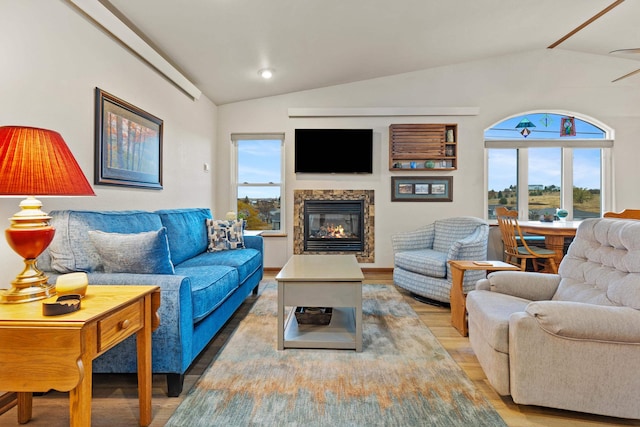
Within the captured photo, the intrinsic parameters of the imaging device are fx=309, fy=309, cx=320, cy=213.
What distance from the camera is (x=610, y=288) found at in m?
1.60

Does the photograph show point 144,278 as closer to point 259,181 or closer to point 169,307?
point 169,307

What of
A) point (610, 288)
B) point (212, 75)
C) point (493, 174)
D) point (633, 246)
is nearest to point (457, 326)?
point (610, 288)

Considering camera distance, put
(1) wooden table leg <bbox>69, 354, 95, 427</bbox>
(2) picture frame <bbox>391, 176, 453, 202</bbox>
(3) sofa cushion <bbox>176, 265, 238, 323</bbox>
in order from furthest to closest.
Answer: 1. (2) picture frame <bbox>391, 176, 453, 202</bbox>
2. (3) sofa cushion <bbox>176, 265, 238, 323</bbox>
3. (1) wooden table leg <bbox>69, 354, 95, 427</bbox>

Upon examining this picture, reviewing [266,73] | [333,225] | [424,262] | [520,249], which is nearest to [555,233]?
[520,249]

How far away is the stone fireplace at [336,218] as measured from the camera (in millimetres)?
4586

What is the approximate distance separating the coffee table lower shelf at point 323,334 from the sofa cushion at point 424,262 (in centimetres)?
103

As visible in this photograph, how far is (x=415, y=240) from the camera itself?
376 centimetres

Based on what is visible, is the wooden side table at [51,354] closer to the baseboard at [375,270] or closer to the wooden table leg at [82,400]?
the wooden table leg at [82,400]

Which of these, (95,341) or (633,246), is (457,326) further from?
(95,341)

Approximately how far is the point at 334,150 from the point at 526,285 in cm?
308

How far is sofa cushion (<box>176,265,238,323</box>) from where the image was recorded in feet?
5.98

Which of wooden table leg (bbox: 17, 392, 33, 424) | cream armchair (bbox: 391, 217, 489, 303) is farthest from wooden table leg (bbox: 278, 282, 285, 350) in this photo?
cream armchair (bbox: 391, 217, 489, 303)

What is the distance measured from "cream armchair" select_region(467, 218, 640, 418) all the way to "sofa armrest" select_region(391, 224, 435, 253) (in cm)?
203

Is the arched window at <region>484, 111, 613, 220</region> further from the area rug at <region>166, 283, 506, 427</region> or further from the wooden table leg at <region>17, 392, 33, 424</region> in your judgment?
the wooden table leg at <region>17, 392, 33, 424</region>
